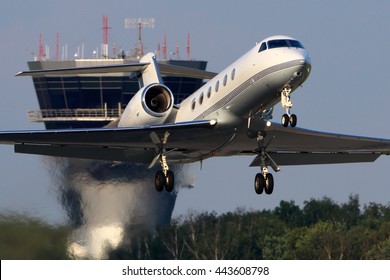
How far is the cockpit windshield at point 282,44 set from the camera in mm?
32281

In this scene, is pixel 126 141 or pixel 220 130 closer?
pixel 220 130

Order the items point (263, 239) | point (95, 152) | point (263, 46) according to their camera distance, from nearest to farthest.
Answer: point (263, 46)
point (95, 152)
point (263, 239)

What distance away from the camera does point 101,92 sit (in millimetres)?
74750

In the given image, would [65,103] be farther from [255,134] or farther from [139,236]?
[255,134]

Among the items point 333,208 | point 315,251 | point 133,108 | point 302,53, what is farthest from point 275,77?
point 333,208

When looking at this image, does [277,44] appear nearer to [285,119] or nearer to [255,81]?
[255,81]

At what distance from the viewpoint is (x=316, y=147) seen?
1501 inches

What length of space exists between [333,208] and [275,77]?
29.0m

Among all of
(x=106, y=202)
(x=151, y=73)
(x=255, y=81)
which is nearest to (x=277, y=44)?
(x=255, y=81)

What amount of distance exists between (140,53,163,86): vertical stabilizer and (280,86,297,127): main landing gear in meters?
8.54

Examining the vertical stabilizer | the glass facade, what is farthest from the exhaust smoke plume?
the glass facade

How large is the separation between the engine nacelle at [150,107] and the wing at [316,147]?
2.88 meters

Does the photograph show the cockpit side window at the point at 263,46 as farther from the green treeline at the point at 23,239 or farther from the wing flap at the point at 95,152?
the green treeline at the point at 23,239

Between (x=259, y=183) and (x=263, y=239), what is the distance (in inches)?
748
